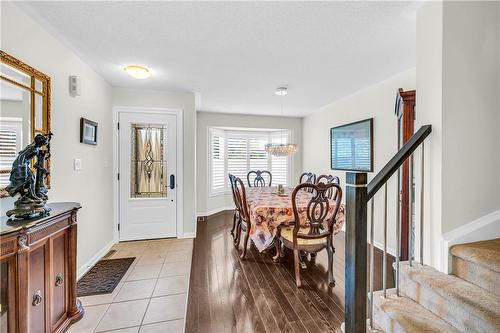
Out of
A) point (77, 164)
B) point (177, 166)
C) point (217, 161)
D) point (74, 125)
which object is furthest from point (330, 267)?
point (217, 161)

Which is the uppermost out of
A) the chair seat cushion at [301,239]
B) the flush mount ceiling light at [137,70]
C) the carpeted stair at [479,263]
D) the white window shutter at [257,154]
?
the flush mount ceiling light at [137,70]

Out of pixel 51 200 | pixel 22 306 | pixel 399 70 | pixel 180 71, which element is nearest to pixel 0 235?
pixel 22 306

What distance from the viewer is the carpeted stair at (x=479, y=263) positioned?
1295 mm

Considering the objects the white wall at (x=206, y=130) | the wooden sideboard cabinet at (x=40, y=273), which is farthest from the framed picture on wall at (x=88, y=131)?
the white wall at (x=206, y=130)

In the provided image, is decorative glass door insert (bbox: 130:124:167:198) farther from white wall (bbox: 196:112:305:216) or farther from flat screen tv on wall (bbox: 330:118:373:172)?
flat screen tv on wall (bbox: 330:118:373:172)

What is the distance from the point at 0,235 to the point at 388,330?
218cm

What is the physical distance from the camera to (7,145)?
1637 mm

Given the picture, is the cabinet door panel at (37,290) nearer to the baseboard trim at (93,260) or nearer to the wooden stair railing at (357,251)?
the baseboard trim at (93,260)

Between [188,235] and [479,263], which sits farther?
[188,235]

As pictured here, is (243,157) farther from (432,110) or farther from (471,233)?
(471,233)

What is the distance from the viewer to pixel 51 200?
7.00 feet

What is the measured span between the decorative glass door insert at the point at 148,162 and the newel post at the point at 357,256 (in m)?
3.20

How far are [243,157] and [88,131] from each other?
12.3 ft

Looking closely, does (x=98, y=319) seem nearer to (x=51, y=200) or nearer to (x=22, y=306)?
(x=22, y=306)
